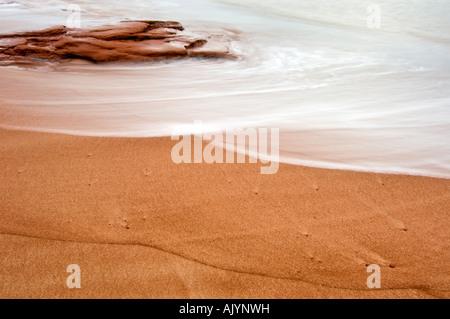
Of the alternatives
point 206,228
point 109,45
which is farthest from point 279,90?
point 206,228

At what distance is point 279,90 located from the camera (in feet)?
14.9

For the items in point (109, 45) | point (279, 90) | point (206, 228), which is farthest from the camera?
point (109, 45)

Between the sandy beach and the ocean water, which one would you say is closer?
the sandy beach

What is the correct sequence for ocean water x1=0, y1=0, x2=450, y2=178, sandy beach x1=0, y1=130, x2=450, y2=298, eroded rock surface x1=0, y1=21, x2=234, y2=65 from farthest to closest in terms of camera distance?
1. eroded rock surface x1=0, y1=21, x2=234, y2=65
2. ocean water x1=0, y1=0, x2=450, y2=178
3. sandy beach x1=0, y1=130, x2=450, y2=298

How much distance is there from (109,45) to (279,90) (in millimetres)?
2283

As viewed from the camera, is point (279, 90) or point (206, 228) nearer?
point (206, 228)

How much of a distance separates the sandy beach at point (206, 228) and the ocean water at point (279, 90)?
1.35 ft

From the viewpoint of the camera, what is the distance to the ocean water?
10.5ft

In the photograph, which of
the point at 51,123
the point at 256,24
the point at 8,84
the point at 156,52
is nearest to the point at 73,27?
the point at 156,52

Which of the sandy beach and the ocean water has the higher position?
the ocean water

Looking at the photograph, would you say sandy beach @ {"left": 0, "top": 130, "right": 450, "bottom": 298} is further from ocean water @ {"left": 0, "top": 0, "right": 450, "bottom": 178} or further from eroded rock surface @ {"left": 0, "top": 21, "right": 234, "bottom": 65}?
eroded rock surface @ {"left": 0, "top": 21, "right": 234, "bottom": 65}

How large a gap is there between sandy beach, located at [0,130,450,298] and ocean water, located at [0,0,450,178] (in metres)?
0.41

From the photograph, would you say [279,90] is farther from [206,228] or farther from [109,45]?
[206,228]

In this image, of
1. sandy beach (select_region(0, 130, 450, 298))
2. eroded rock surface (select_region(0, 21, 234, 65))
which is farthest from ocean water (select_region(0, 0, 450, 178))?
sandy beach (select_region(0, 130, 450, 298))
